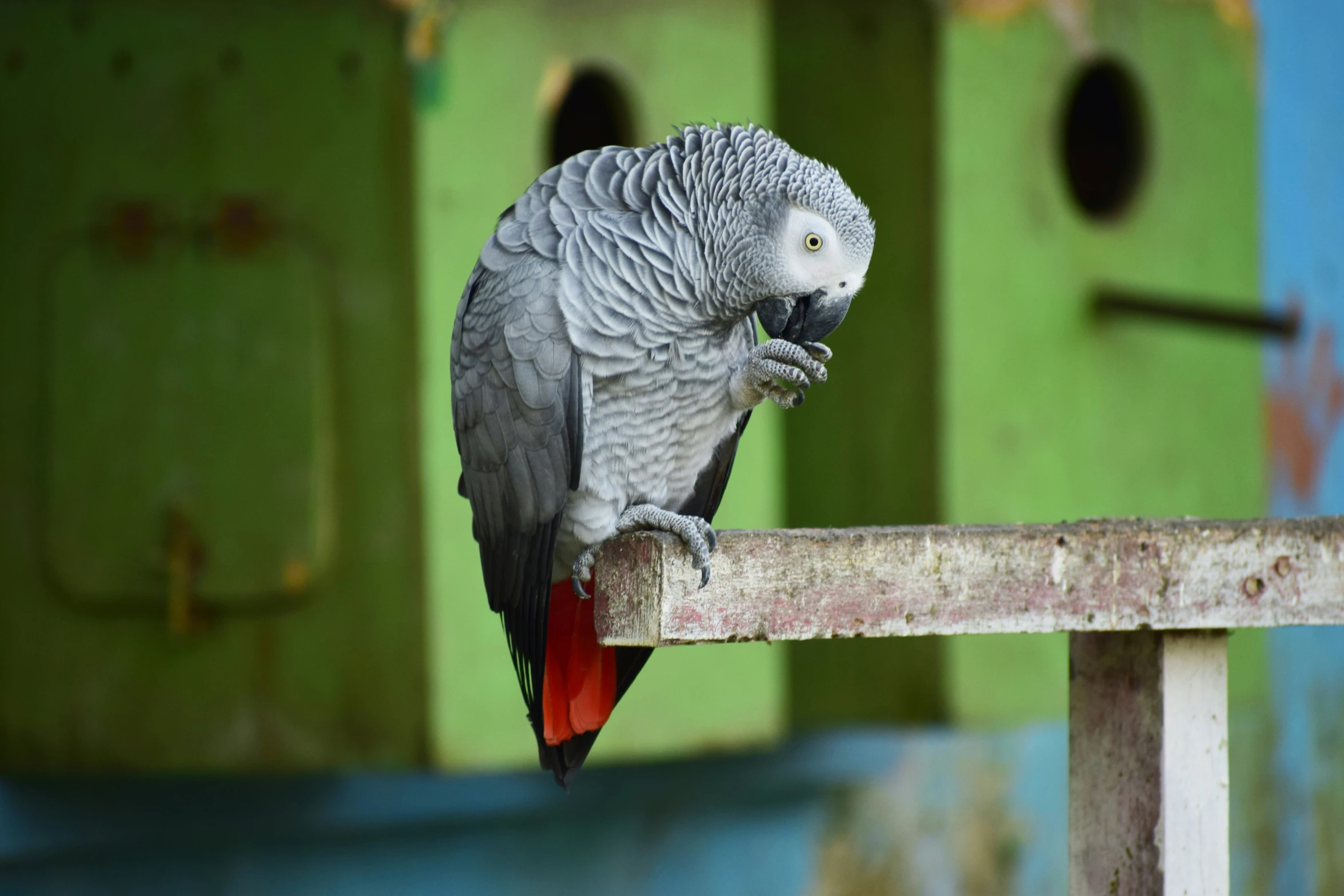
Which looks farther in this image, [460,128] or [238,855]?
[238,855]

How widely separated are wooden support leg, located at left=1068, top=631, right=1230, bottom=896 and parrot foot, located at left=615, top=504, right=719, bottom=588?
36 centimetres

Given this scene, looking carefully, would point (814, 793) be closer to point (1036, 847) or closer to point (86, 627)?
point (1036, 847)

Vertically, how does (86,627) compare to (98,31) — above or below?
below

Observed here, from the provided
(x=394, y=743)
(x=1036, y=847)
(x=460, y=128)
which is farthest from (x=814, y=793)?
(x=460, y=128)

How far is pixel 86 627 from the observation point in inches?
89.7

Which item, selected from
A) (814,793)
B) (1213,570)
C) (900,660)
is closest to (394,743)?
(900,660)

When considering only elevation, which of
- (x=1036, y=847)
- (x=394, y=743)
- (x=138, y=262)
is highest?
(x=138, y=262)

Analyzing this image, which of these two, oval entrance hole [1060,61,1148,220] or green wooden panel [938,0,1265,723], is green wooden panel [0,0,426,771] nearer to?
green wooden panel [938,0,1265,723]

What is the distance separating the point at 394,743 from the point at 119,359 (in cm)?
68

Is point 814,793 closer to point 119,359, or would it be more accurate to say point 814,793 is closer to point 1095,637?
point 119,359

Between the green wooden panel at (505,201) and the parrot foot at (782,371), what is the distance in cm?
78

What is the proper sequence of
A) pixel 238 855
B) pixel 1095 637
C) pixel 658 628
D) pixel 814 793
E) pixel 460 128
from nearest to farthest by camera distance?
pixel 658 628 < pixel 1095 637 < pixel 460 128 < pixel 238 855 < pixel 814 793

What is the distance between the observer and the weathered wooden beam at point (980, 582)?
1210 mm

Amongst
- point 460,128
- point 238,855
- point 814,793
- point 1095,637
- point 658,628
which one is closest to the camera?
point 658,628
